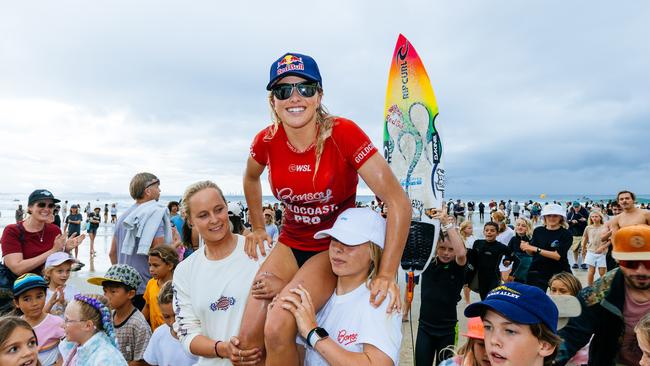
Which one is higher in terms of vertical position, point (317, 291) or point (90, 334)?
point (317, 291)

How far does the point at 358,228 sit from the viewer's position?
2.15 metres

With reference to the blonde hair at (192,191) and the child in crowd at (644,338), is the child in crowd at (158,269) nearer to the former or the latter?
the blonde hair at (192,191)

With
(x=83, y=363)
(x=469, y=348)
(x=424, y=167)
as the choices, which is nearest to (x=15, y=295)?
(x=83, y=363)

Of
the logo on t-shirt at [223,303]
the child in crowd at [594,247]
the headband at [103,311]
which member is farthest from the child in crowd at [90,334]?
the child in crowd at [594,247]

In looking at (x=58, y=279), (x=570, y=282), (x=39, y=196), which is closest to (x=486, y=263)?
(x=570, y=282)

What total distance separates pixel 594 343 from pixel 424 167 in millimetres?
2293

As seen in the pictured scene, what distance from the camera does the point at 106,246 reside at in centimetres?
1620

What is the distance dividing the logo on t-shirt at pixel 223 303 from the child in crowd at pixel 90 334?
3.23 ft

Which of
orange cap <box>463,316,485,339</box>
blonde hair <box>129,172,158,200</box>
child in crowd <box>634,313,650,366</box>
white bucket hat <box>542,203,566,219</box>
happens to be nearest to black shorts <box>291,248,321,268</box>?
orange cap <box>463,316,485,339</box>

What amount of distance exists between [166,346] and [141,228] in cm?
173

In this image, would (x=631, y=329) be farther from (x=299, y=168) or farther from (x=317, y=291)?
(x=299, y=168)

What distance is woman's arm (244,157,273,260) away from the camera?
2.62 m

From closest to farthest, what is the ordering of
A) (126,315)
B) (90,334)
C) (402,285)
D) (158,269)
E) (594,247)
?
1. (90,334)
2. (402,285)
3. (126,315)
4. (158,269)
5. (594,247)

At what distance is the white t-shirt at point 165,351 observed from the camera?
3371mm
